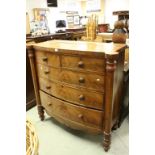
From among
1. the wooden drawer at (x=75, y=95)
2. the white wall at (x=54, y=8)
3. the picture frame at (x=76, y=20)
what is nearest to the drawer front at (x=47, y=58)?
the wooden drawer at (x=75, y=95)

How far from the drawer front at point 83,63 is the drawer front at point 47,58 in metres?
0.09

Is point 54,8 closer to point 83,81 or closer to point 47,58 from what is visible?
point 47,58

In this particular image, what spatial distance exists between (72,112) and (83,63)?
0.52 meters

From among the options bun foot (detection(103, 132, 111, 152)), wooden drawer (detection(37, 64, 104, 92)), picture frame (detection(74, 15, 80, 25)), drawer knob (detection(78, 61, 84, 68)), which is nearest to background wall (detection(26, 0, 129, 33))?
picture frame (detection(74, 15, 80, 25))

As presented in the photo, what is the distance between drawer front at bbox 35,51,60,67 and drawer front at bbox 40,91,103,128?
37 cm

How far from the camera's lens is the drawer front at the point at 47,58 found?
1624mm

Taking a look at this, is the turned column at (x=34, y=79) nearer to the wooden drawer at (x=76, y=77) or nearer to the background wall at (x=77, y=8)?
the wooden drawer at (x=76, y=77)

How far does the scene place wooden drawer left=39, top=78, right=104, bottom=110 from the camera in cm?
148

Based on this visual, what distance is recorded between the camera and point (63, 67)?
1.59 m

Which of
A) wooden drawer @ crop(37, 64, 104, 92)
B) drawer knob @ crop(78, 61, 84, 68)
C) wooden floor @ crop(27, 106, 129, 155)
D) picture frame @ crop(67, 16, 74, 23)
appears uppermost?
picture frame @ crop(67, 16, 74, 23)

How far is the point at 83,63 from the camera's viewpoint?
1437 mm

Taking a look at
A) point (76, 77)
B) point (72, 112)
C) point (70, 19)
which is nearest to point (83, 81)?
point (76, 77)

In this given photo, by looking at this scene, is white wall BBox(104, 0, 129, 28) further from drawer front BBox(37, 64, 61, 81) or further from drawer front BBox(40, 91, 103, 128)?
drawer front BBox(40, 91, 103, 128)
